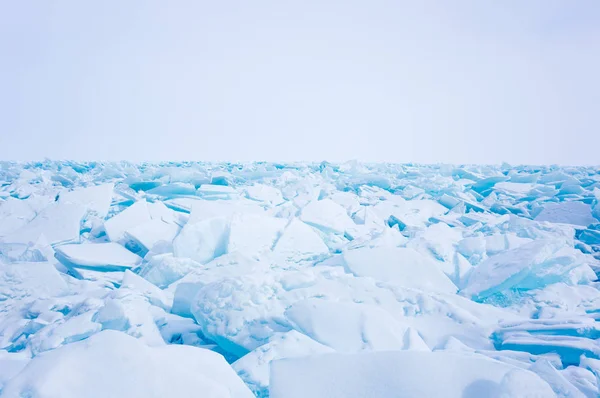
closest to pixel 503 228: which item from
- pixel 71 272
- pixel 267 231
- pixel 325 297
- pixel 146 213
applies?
pixel 267 231

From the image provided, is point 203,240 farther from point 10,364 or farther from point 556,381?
point 556,381

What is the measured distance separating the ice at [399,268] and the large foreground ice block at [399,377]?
88 cm

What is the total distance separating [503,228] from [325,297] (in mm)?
2179

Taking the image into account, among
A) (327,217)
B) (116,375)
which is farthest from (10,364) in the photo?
(327,217)

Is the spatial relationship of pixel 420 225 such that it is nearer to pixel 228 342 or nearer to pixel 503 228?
pixel 503 228

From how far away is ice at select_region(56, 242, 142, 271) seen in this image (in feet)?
6.68

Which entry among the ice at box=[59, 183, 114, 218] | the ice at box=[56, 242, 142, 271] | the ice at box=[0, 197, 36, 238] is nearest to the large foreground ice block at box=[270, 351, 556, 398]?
the ice at box=[56, 242, 142, 271]

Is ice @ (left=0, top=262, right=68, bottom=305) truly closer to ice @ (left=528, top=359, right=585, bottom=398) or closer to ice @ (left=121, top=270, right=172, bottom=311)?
ice @ (left=121, top=270, right=172, bottom=311)

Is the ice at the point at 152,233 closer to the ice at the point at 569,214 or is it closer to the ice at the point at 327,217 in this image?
the ice at the point at 327,217

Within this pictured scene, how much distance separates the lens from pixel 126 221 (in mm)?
2670

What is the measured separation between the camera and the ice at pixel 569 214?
308 cm

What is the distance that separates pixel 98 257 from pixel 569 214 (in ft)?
12.5

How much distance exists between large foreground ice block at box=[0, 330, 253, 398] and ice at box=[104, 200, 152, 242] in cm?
181

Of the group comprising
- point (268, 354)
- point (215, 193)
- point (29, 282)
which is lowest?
point (29, 282)
